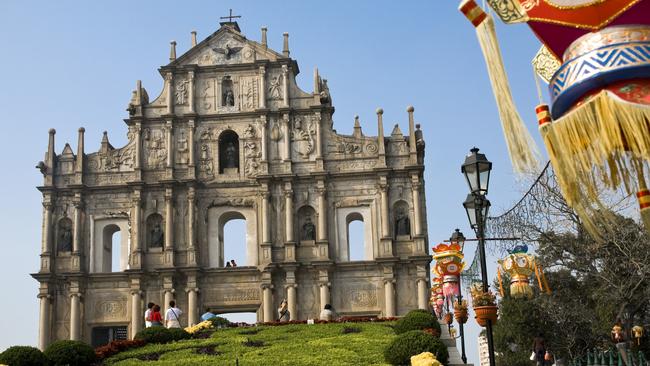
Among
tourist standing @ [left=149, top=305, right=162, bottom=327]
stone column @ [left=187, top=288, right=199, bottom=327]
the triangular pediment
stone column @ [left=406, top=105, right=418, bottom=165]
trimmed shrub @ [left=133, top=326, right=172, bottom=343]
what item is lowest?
trimmed shrub @ [left=133, top=326, right=172, bottom=343]

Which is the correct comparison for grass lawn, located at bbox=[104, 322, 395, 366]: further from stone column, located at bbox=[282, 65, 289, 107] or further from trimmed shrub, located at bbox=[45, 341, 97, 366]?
stone column, located at bbox=[282, 65, 289, 107]

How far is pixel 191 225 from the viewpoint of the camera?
39031mm

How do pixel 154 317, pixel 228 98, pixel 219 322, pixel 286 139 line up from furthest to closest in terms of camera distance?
pixel 228 98 < pixel 286 139 < pixel 219 322 < pixel 154 317

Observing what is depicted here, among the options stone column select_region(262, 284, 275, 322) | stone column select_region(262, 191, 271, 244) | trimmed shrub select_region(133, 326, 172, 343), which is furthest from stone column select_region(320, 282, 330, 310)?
trimmed shrub select_region(133, 326, 172, 343)

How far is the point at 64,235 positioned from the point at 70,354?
19.9 meters

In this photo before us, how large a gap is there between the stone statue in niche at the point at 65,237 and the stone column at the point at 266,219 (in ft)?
29.6

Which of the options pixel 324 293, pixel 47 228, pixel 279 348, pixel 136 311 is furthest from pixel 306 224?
pixel 279 348

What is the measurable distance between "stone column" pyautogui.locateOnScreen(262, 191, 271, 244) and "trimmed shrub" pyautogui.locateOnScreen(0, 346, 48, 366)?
18.6m

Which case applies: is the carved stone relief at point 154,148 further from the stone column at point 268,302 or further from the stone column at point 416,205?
the stone column at point 416,205

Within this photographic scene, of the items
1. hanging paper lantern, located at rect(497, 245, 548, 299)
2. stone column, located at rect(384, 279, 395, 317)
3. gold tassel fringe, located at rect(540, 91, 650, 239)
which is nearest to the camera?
gold tassel fringe, located at rect(540, 91, 650, 239)

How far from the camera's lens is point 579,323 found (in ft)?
127

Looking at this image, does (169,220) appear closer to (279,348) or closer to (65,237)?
(65,237)

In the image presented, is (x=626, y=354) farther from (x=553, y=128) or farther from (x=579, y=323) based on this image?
(x=579, y=323)

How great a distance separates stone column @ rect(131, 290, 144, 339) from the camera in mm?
37812
